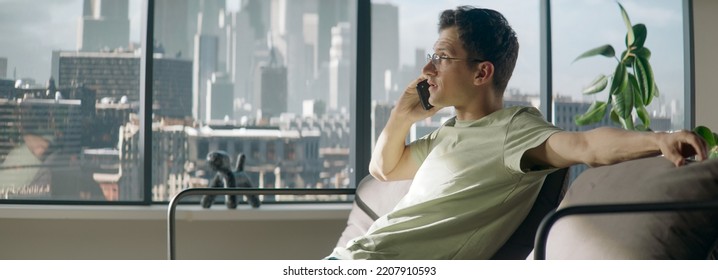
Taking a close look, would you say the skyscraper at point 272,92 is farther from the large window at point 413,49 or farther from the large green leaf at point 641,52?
the large green leaf at point 641,52

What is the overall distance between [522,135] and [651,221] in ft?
1.11

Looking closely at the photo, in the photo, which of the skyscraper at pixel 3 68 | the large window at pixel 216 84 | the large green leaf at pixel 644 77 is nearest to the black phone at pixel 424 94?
the large window at pixel 216 84

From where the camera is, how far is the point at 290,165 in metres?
3.91

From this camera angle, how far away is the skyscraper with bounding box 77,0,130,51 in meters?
3.75

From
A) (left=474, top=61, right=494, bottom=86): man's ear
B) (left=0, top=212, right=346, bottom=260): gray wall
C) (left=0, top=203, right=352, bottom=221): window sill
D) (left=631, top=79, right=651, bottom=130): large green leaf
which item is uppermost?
(left=631, top=79, right=651, bottom=130): large green leaf

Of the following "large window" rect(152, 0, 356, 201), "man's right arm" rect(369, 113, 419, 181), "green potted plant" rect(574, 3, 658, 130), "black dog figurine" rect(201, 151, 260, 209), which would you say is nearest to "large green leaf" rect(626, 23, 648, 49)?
"green potted plant" rect(574, 3, 658, 130)

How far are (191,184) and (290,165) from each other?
49 centimetres

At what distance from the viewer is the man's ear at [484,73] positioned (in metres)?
1.73

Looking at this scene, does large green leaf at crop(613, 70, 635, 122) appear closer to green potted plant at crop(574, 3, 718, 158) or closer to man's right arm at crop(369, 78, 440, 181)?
green potted plant at crop(574, 3, 718, 158)

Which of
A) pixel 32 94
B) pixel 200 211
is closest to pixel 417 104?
pixel 200 211

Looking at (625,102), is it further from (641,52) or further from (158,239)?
(158,239)

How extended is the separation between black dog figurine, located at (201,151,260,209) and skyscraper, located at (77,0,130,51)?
771 mm

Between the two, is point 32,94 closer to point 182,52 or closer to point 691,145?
point 182,52

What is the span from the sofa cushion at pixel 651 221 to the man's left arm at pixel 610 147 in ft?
0.24
